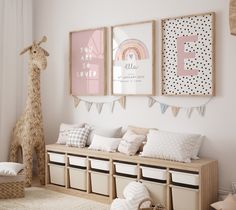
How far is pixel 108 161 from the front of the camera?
12.3 ft

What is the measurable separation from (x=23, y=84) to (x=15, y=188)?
149 centimetres

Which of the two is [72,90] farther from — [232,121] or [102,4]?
[232,121]

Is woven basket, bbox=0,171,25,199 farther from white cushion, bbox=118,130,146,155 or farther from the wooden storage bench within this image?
white cushion, bbox=118,130,146,155

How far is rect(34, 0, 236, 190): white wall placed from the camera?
345 cm

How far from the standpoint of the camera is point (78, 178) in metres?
3.99

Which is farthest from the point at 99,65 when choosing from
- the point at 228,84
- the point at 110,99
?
the point at 228,84

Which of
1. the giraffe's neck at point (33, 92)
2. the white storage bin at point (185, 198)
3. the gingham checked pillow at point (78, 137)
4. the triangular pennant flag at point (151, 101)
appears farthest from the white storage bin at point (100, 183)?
the giraffe's neck at point (33, 92)

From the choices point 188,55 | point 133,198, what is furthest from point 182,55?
point 133,198

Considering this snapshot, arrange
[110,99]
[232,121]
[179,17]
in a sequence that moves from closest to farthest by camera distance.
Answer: [232,121] < [179,17] < [110,99]

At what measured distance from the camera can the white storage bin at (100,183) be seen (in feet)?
12.4

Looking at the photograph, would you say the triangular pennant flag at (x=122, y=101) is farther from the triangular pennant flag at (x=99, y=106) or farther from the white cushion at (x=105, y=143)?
the white cushion at (x=105, y=143)

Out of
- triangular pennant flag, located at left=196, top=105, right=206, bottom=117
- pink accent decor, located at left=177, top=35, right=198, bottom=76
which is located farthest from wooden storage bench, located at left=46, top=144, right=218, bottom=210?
pink accent decor, located at left=177, top=35, right=198, bottom=76

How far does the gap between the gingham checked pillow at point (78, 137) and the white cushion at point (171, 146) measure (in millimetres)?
802

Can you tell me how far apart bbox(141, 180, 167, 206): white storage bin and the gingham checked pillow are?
3.03 ft
